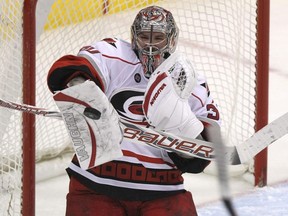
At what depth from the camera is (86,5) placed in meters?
4.18

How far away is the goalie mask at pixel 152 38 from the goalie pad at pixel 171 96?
0.18ft

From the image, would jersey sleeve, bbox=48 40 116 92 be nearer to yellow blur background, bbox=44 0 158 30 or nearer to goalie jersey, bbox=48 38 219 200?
goalie jersey, bbox=48 38 219 200

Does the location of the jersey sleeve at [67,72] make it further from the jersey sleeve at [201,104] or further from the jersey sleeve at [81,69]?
the jersey sleeve at [201,104]

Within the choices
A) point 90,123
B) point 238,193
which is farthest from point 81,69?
point 238,193

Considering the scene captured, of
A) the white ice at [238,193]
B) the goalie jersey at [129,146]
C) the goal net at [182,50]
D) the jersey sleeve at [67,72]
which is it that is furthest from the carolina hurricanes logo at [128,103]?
the white ice at [238,193]

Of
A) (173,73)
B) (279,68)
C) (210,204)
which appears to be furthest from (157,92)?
(279,68)

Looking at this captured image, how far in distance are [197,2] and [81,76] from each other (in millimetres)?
1532

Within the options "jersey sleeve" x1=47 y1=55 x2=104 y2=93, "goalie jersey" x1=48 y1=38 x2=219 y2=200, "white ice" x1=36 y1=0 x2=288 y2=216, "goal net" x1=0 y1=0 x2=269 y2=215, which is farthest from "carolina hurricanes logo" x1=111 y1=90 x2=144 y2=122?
"white ice" x1=36 y1=0 x2=288 y2=216

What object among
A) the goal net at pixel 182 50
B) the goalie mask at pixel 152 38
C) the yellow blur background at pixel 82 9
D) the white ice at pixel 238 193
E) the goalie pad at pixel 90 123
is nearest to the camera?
the goalie pad at pixel 90 123

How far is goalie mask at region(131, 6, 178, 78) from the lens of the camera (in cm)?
280

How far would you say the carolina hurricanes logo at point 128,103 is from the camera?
9.32ft

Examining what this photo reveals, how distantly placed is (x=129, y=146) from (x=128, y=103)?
0.12 meters

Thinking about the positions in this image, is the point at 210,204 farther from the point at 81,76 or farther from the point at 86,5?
the point at 81,76

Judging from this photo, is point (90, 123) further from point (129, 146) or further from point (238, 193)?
point (238, 193)
